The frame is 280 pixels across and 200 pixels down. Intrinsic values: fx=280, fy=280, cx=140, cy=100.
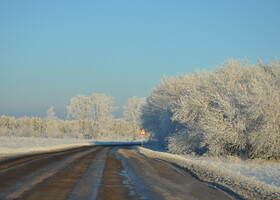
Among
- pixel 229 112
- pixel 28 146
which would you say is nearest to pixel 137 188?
pixel 229 112

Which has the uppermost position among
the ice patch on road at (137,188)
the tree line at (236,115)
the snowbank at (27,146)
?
the tree line at (236,115)

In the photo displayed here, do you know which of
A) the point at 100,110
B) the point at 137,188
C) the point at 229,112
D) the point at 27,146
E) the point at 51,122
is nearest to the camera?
the point at 137,188

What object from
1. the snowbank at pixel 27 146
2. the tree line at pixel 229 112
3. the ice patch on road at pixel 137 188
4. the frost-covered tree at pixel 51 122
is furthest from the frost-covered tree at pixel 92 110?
the ice patch on road at pixel 137 188

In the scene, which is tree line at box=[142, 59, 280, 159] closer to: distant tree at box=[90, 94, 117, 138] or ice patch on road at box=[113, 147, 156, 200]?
ice patch on road at box=[113, 147, 156, 200]

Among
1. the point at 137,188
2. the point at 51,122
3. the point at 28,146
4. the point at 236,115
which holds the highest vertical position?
the point at 51,122

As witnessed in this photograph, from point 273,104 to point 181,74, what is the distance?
18865mm

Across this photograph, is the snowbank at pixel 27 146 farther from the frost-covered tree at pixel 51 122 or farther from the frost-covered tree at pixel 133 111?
the frost-covered tree at pixel 51 122

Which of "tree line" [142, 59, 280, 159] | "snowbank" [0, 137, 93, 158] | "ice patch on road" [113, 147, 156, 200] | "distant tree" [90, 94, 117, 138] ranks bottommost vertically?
"ice patch on road" [113, 147, 156, 200]

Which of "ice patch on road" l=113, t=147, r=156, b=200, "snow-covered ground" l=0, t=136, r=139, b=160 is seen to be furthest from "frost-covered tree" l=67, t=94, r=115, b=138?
"ice patch on road" l=113, t=147, r=156, b=200

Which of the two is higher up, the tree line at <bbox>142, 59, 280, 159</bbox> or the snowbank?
the tree line at <bbox>142, 59, 280, 159</bbox>

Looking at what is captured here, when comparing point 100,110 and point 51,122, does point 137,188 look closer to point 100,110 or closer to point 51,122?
point 100,110

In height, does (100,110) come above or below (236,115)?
above

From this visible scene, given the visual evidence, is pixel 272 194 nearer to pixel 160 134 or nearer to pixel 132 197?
pixel 132 197

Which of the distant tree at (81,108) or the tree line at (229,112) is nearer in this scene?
the tree line at (229,112)
